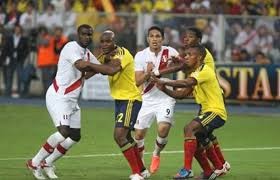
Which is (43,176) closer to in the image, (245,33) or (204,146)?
(204,146)

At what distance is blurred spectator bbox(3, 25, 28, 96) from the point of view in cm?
3078

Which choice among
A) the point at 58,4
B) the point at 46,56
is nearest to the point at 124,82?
the point at 46,56

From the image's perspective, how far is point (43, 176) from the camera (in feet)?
46.9

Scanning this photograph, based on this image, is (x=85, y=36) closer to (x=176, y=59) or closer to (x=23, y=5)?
(x=176, y=59)

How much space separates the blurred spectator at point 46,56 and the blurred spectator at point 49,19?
14.3 inches

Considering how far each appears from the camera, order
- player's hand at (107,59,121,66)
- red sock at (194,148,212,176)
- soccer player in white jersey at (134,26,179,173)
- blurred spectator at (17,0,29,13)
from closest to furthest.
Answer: player's hand at (107,59,121,66) → red sock at (194,148,212,176) → soccer player in white jersey at (134,26,179,173) → blurred spectator at (17,0,29,13)

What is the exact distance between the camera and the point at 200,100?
14438mm

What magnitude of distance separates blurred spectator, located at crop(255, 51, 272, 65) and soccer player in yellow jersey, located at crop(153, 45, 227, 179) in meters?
14.5

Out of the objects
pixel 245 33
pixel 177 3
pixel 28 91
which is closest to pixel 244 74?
pixel 245 33

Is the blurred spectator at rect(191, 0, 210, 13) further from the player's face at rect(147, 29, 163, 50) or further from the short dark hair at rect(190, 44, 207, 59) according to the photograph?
the short dark hair at rect(190, 44, 207, 59)

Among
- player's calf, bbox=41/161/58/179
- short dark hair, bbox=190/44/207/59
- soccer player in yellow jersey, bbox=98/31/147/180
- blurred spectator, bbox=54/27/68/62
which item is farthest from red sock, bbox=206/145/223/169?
blurred spectator, bbox=54/27/68/62

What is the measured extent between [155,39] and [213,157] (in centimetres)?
232

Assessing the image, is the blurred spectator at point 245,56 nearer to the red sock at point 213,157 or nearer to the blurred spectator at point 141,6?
the blurred spectator at point 141,6

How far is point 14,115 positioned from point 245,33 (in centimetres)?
814
